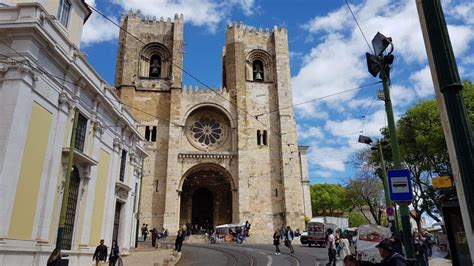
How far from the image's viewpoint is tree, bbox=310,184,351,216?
57875 millimetres

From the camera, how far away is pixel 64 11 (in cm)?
1448

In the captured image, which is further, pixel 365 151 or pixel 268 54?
pixel 268 54

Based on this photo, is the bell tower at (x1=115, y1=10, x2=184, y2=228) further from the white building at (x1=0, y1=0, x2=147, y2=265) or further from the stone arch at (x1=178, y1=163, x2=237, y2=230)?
the white building at (x1=0, y1=0, x2=147, y2=265)

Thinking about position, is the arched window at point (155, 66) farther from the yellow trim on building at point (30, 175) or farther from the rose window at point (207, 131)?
the yellow trim on building at point (30, 175)

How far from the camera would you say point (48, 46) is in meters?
10.6

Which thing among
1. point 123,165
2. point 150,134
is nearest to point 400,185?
point 123,165

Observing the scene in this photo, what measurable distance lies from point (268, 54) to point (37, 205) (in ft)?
97.2

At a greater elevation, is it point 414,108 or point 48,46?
point 414,108

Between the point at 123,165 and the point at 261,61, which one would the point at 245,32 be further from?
the point at 123,165

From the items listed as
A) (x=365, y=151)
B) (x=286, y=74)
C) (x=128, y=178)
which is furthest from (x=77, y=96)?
(x=286, y=74)

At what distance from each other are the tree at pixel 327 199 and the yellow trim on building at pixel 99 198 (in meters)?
47.0

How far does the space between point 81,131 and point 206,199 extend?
23993mm

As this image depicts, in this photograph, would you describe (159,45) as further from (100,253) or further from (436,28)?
(436,28)

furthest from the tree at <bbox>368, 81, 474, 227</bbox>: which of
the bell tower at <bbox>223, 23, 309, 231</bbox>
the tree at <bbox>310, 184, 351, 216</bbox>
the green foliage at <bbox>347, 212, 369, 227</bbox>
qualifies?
the green foliage at <bbox>347, 212, 369, 227</bbox>
